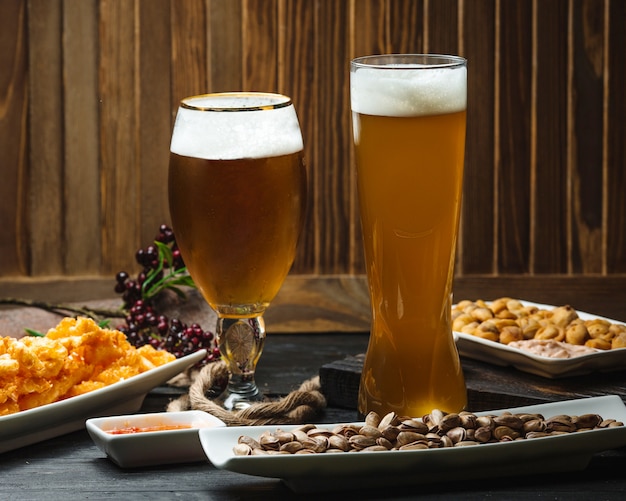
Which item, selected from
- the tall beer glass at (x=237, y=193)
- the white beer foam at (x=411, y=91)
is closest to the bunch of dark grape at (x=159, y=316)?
the tall beer glass at (x=237, y=193)

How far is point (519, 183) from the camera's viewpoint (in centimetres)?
199

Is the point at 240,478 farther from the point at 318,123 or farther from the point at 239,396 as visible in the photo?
the point at 318,123

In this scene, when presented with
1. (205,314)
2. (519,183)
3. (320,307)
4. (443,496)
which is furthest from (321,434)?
(519,183)

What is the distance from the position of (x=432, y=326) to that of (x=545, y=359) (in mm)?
177

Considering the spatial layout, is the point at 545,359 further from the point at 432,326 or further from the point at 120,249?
the point at 120,249

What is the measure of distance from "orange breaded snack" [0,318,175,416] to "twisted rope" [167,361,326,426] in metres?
0.06

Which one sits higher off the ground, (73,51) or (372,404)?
(73,51)

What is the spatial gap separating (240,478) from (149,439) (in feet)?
0.35

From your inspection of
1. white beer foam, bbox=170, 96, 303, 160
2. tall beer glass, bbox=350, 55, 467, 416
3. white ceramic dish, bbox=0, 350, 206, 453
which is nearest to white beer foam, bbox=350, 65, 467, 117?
tall beer glass, bbox=350, 55, 467, 416

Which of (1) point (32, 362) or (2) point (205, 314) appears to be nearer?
(1) point (32, 362)

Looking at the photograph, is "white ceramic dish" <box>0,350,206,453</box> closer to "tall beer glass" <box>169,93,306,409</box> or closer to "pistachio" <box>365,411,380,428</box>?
"tall beer glass" <box>169,93,306,409</box>

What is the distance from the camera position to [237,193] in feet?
4.19

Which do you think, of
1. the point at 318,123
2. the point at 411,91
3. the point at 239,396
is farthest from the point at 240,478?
the point at 318,123

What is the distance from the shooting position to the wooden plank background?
1.95 m
